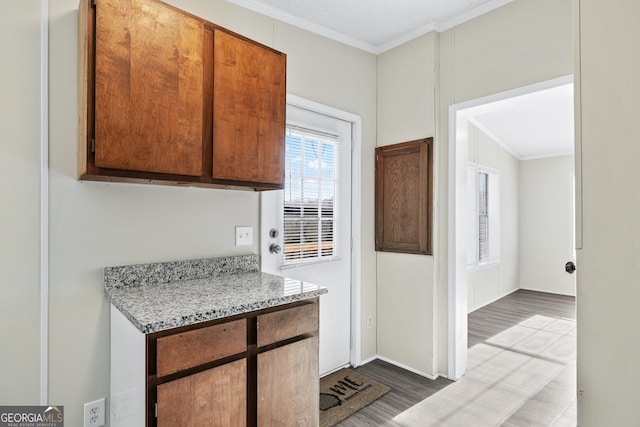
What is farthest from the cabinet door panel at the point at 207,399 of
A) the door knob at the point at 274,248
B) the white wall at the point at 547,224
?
the white wall at the point at 547,224

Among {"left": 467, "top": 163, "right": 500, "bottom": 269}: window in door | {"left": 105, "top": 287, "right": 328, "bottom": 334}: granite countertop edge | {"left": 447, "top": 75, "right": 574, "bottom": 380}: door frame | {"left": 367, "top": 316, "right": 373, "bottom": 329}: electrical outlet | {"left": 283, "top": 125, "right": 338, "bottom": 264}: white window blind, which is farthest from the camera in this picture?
{"left": 467, "top": 163, "right": 500, "bottom": 269}: window in door

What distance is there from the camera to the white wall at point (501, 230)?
464 cm

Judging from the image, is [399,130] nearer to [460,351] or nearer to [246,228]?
[246,228]

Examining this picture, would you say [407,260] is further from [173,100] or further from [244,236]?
[173,100]

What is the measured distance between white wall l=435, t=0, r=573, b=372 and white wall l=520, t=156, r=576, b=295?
405 centimetres

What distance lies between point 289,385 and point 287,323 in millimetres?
289

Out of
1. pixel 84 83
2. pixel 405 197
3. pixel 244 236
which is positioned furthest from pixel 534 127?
pixel 84 83

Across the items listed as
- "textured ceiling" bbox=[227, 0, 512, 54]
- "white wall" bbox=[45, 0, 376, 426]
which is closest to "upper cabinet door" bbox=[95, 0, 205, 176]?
"white wall" bbox=[45, 0, 376, 426]

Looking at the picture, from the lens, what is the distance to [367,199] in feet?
9.71

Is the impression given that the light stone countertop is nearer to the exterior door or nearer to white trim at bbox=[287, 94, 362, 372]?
the exterior door

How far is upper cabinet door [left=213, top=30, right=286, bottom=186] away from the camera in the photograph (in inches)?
66.7

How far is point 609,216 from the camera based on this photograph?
2.18 ft

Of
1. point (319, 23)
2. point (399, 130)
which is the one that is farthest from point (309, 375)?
point (319, 23)

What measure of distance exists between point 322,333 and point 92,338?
154 centimetres
